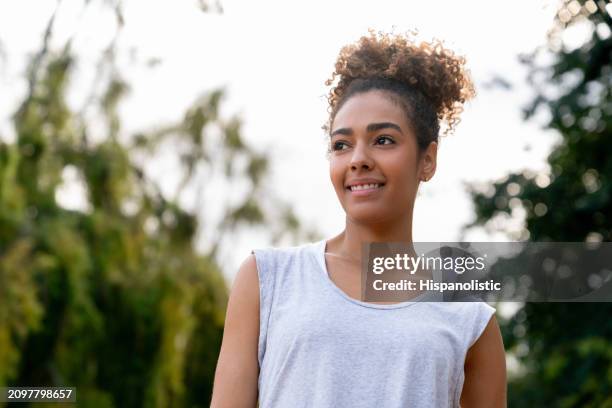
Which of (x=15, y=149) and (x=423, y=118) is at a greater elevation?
(x=15, y=149)

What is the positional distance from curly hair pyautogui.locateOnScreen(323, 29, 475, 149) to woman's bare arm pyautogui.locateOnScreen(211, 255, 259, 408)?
14.8 inches

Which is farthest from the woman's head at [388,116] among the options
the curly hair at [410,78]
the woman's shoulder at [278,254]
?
the woman's shoulder at [278,254]

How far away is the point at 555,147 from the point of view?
7.60 m

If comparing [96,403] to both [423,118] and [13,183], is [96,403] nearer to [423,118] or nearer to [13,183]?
[13,183]

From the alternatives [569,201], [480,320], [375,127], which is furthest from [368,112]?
[569,201]

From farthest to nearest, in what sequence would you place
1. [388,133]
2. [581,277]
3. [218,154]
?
[218,154]
[581,277]
[388,133]

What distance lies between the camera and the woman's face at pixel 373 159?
1667mm

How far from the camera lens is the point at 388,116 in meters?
1.70

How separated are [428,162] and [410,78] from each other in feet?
0.51

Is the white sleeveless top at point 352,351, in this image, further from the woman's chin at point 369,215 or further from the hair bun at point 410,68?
the hair bun at point 410,68

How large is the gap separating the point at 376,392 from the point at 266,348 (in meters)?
0.20

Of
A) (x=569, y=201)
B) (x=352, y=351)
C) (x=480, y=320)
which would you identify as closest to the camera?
(x=352, y=351)

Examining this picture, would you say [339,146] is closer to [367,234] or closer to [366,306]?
[367,234]

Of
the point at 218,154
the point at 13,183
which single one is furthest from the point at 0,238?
the point at 218,154
